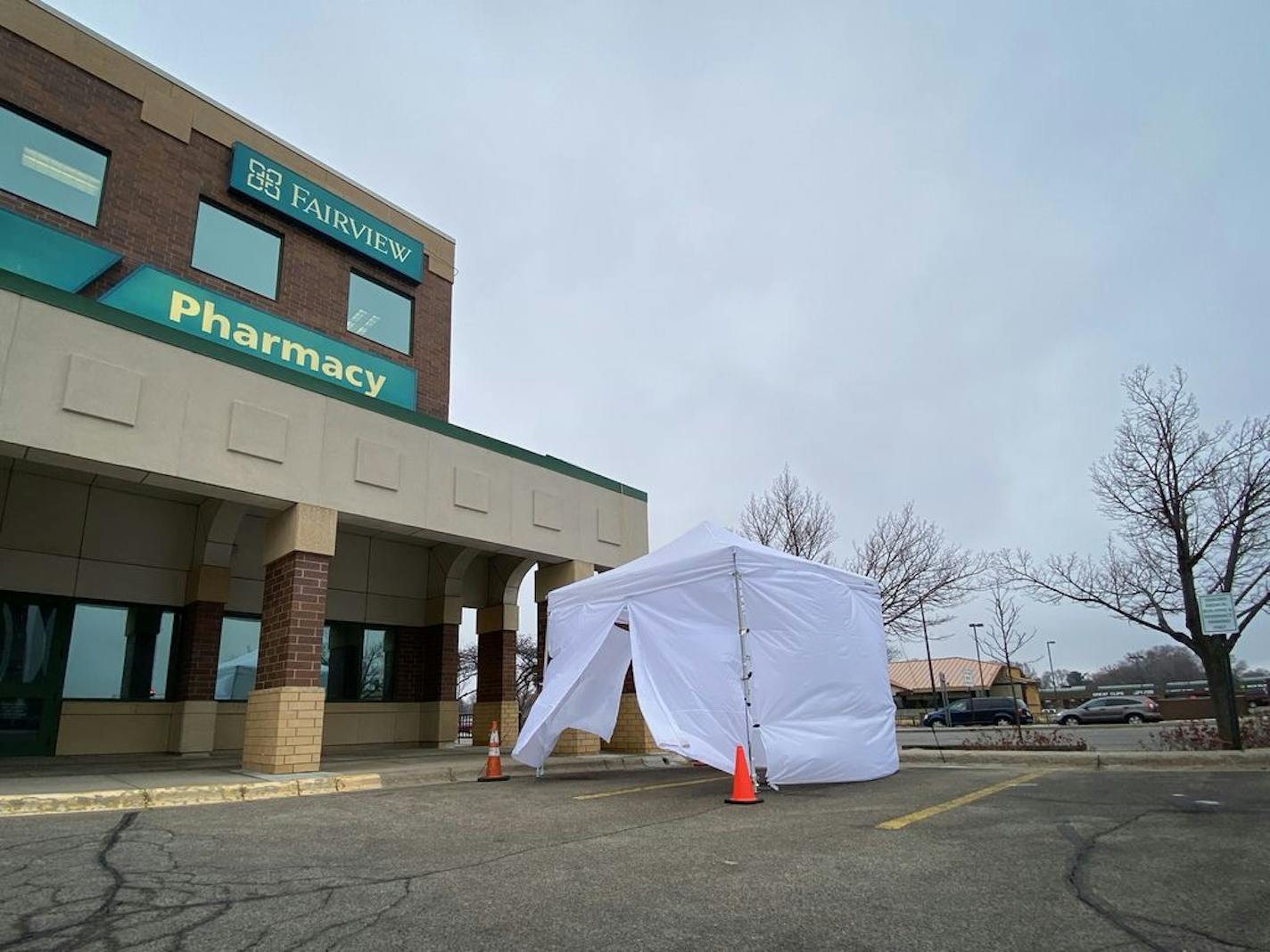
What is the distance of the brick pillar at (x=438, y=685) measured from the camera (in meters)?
16.1

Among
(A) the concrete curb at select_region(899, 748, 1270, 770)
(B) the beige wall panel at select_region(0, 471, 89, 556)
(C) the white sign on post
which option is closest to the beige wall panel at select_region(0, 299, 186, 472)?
(B) the beige wall panel at select_region(0, 471, 89, 556)

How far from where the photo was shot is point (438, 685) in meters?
16.2

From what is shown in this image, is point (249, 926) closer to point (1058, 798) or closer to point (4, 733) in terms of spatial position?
point (1058, 798)

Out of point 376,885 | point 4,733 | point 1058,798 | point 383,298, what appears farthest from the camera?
point 383,298

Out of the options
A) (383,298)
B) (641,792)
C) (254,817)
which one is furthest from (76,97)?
(641,792)

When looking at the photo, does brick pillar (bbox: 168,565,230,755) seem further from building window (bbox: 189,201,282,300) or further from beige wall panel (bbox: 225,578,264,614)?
building window (bbox: 189,201,282,300)

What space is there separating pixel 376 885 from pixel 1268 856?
529 centimetres

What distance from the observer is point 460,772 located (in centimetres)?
1068

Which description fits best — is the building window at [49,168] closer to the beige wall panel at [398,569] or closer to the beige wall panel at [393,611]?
the beige wall panel at [398,569]

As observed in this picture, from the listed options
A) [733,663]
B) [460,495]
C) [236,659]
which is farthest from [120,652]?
[733,663]

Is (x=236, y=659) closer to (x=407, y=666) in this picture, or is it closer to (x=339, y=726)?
(x=339, y=726)

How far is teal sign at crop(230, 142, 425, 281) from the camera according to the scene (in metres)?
14.4

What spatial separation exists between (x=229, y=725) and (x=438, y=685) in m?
3.95

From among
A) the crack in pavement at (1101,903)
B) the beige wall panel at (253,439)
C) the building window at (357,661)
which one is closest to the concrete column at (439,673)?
the building window at (357,661)
